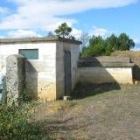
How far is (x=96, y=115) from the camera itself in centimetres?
1195

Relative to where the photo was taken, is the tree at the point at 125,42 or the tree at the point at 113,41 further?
the tree at the point at 125,42

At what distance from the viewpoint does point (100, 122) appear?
11.0 m

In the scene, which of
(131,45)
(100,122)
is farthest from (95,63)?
(131,45)

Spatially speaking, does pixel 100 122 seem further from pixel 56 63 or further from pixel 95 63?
pixel 95 63

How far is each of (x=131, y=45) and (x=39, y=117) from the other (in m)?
17.2

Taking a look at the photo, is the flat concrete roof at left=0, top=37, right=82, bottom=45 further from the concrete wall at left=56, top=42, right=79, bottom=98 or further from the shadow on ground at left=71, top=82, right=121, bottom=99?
the shadow on ground at left=71, top=82, right=121, bottom=99

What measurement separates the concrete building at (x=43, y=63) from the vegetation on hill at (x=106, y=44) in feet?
26.7

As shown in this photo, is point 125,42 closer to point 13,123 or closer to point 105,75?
point 105,75

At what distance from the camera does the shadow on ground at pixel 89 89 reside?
15606 millimetres

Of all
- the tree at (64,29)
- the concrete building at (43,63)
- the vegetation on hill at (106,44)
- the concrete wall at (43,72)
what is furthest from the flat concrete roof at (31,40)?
the tree at (64,29)

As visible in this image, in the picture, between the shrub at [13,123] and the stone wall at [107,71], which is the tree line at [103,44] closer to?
the stone wall at [107,71]

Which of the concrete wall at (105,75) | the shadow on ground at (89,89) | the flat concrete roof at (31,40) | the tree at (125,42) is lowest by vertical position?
the shadow on ground at (89,89)

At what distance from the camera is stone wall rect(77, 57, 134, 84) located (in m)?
16.9

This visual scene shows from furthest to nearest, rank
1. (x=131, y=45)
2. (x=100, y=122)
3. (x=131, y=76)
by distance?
(x=131, y=45) → (x=131, y=76) → (x=100, y=122)
